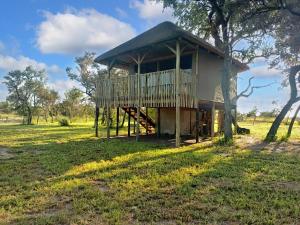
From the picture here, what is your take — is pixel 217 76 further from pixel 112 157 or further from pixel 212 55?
pixel 112 157

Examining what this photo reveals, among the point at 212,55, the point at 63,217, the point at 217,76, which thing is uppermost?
the point at 212,55

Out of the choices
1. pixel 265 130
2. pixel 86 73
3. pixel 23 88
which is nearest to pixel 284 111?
pixel 265 130

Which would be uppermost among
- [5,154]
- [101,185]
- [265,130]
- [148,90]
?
[148,90]

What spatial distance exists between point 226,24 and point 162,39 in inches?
136

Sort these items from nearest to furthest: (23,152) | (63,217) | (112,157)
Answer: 1. (63,217)
2. (112,157)
3. (23,152)

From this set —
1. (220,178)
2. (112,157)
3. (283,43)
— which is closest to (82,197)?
(220,178)

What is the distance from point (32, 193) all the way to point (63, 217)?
5.59ft

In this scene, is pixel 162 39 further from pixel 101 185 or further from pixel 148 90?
pixel 101 185

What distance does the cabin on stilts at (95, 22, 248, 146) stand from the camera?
41.9ft

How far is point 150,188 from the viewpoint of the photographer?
248 inches

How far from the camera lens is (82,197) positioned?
19.0ft

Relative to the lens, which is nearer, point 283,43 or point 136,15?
point 136,15

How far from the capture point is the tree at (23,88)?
45969 mm

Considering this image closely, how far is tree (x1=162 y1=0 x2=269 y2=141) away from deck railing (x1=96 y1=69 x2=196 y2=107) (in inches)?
75.6
